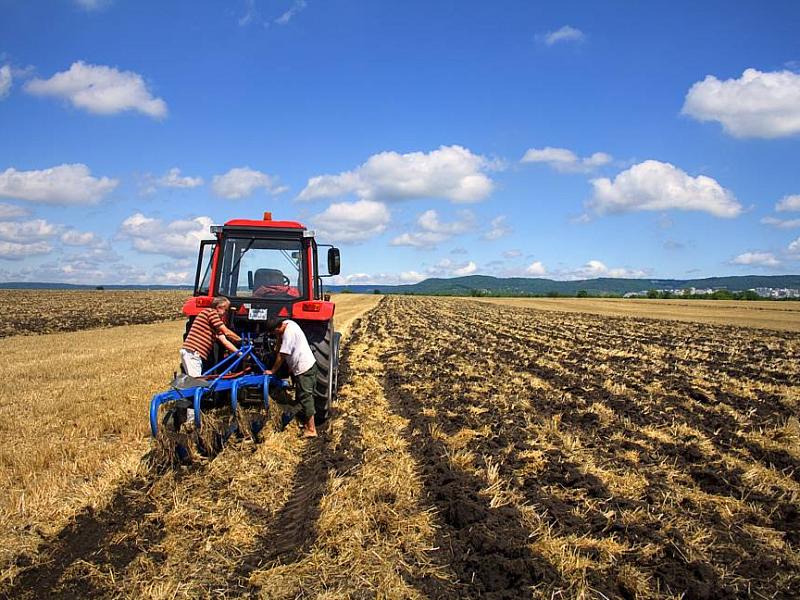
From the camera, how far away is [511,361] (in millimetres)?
12945

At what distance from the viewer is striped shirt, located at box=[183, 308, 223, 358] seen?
255 inches

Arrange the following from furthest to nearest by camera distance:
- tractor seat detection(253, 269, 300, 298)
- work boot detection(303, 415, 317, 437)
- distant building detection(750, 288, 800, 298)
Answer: distant building detection(750, 288, 800, 298)
tractor seat detection(253, 269, 300, 298)
work boot detection(303, 415, 317, 437)

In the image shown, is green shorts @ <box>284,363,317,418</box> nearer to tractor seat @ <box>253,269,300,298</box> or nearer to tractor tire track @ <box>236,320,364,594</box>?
tractor tire track @ <box>236,320,364,594</box>

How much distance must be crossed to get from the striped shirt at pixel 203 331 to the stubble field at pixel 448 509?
1.22 meters

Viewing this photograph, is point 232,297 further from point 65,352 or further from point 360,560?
point 65,352

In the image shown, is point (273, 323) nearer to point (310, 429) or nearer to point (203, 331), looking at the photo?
point (203, 331)

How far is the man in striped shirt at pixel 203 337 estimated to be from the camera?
255 inches

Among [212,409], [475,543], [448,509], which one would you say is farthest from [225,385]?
[475,543]

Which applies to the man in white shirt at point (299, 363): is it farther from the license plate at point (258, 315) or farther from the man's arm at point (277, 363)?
the license plate at point (258, 315)

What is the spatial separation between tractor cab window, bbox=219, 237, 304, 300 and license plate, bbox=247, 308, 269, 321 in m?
0.42

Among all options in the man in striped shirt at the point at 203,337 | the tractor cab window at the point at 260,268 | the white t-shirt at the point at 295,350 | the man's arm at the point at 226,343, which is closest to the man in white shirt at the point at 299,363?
the white t-shirt at the point at 295,350

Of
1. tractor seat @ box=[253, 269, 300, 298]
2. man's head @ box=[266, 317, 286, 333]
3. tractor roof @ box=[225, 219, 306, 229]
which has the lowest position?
man's head @ box=[266, 317, 286, 333]

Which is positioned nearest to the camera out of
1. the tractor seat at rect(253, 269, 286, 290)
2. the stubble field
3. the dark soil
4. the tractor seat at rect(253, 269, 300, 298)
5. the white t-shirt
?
the dark soil

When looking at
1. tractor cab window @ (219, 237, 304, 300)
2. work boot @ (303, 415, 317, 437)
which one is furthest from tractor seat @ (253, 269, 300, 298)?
work boot @ (303, 415, 317, 437)
